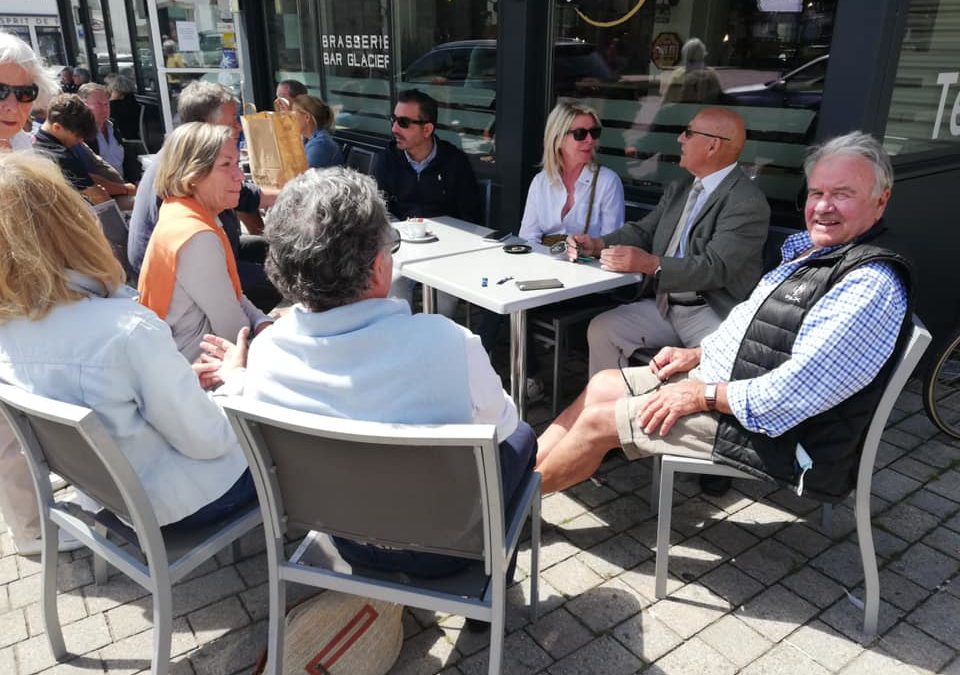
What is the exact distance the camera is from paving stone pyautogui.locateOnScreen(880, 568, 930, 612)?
7.16ft

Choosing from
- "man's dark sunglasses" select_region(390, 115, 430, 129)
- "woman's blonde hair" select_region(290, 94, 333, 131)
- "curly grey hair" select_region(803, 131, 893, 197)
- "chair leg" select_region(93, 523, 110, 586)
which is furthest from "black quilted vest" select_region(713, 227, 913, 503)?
"woman's blonde hair" select_region(290, 94, 333, 131)

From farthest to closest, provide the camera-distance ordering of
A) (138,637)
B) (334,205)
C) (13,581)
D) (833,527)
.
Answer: (833,527) < (13,581) < (138,637) < (334,205)

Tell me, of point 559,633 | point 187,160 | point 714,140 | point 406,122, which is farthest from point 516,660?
point 406,122

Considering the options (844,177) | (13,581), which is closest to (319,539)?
(13,581)

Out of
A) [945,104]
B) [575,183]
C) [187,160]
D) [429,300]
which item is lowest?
[429,300]

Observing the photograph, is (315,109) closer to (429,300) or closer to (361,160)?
(361,160)

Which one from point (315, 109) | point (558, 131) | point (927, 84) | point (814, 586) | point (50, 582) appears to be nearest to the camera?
point (50, 582)

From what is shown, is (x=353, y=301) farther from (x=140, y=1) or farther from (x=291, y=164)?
(x=140, y=1)

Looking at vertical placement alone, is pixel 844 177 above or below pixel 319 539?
above

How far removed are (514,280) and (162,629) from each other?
1629 millimetres

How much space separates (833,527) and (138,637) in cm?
232

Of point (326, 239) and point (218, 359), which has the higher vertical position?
point (326, 239)

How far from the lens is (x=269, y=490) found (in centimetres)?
153

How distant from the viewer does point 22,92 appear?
124 inches
